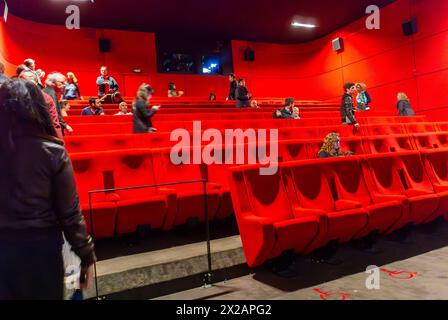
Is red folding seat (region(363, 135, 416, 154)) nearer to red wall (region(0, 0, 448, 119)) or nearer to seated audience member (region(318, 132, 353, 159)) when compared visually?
seated audience member (region(318, 132, 353, 159))

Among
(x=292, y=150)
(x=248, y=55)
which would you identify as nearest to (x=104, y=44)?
(x=248, y=55)

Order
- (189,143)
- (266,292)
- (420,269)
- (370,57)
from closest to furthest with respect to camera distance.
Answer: (266,292), (420,269), (189,143), (370,57)

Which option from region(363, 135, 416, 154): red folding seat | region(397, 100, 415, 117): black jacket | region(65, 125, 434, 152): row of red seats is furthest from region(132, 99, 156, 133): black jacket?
region(397, 100, 415, 117): black jacket

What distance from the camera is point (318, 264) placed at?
1126mm

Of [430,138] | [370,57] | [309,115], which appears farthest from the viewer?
[370,57]

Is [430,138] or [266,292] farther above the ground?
[430,138]

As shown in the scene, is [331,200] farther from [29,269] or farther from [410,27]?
[410,27]

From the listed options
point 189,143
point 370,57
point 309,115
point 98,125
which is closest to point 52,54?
point 98,125

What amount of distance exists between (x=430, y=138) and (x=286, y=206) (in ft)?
4.08

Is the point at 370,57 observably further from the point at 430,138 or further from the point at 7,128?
the point at 7,128

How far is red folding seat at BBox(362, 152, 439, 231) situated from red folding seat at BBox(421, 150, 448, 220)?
28 millimetres

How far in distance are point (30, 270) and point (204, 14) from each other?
4456 mm

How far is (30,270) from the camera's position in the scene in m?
0.45

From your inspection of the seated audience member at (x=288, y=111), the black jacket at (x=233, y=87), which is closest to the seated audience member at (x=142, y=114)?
the seated audience member at (x=288, y=111)
